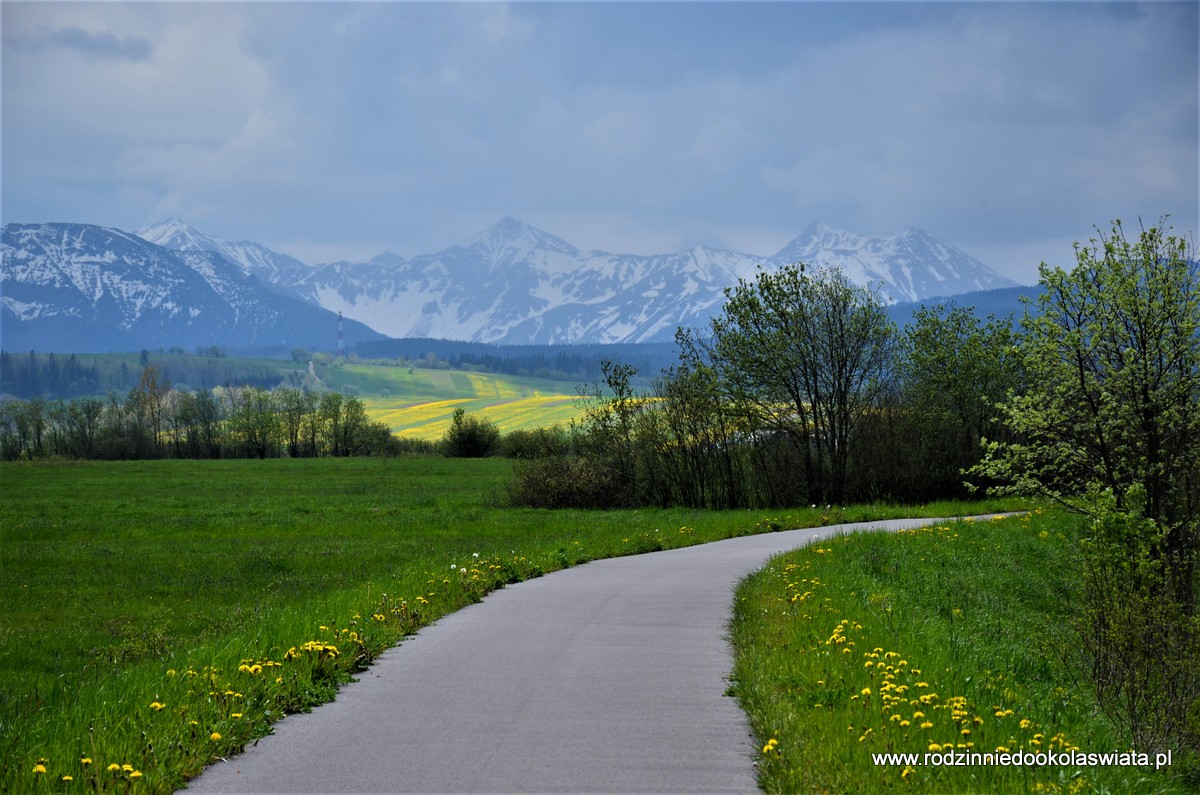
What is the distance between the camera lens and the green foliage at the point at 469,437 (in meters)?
89.6

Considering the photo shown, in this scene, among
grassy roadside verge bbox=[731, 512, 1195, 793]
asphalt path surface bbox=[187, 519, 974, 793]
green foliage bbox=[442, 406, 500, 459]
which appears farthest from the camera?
green foliage bbox=[442, 406, 500, 459]

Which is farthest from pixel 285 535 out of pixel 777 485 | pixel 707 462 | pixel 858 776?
pixel 858 776

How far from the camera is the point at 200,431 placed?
126m

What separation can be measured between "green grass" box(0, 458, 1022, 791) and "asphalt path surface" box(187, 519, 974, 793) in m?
0.53

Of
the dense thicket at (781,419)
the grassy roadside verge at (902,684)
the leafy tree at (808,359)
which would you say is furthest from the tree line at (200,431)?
the grassy roadside verge at (902,684)

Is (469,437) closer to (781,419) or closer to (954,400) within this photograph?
(781,419)

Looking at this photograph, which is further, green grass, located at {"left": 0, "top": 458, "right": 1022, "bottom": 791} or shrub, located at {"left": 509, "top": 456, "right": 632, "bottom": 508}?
shrub, located at {"left": 509, "top": 456, "right": 632, "bottom": 508}

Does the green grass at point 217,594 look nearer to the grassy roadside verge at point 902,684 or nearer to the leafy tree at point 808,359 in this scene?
the grassy roadside verge at point 902,684

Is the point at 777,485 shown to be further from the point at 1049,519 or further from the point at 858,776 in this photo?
the point at 858,776

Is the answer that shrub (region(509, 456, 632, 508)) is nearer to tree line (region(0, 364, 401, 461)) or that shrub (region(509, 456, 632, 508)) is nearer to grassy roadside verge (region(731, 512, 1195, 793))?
grassy roadside verge (region(731, 512, 1195, 793))

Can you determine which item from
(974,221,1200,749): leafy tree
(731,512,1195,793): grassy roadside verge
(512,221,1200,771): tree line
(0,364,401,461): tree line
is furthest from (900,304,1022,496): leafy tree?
(0,364,401,461): tree line

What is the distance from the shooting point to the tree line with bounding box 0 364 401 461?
396 feet

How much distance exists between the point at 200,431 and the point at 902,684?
422ft

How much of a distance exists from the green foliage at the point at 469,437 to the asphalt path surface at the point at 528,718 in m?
76.4
